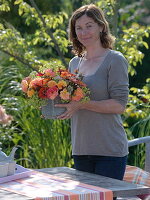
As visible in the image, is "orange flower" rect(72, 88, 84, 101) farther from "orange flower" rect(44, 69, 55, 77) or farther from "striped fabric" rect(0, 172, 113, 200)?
"striped fabric" rect(0, 172, 113, 200)

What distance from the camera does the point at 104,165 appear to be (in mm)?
3172

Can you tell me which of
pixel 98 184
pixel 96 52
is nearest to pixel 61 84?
pixel 96 52

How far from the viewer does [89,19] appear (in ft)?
11.0

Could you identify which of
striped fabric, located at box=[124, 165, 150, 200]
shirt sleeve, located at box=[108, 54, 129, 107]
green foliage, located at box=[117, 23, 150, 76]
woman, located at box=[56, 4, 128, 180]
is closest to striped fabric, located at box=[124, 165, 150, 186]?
striped fabric, located at box=[124, 165, 150, 200]

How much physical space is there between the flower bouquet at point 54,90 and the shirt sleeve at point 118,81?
15 cm

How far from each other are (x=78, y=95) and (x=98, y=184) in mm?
518

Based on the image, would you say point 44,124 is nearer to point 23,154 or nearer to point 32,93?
point 23,154

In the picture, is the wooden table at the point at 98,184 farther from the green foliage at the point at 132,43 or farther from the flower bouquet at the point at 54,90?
the green foliage at the point at 132,43

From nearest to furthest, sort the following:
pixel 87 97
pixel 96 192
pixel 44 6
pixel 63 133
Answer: pixel 96 192 → pixel 87 97 → pixel 63 133 → pixel 44 6

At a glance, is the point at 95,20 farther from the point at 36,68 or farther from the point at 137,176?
the point at 36,68

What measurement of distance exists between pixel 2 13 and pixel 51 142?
2339mm

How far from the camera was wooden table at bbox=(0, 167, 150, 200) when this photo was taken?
8.72 feet

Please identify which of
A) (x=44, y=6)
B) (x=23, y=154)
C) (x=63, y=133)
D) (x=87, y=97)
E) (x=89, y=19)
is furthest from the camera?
(x=44, y=6)

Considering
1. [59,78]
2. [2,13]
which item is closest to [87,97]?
[59,78]
